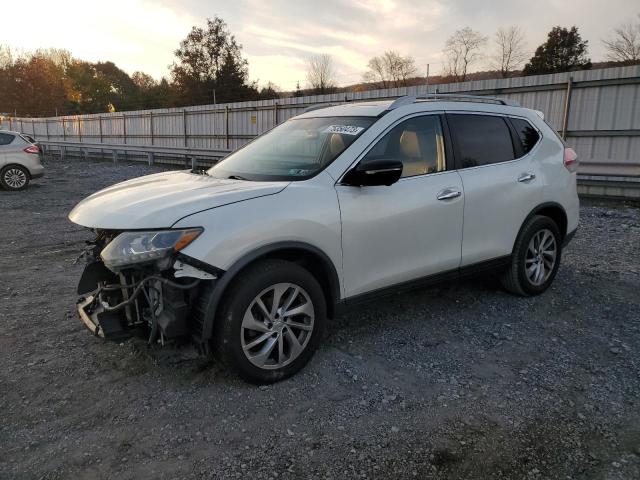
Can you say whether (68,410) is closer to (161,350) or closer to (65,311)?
(161,350)

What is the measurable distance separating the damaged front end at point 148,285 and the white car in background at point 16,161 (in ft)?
41.7

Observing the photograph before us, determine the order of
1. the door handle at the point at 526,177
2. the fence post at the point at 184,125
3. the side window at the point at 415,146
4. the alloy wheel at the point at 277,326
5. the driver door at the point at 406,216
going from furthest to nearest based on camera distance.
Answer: the fence post at the point at 184,125 < the door handle at the point at 526,177 < the side window at the point at 415,146 < the driver door at the point at 406,216 < the alloy wheel at the point at 277,326

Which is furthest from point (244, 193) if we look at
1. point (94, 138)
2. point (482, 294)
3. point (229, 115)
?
point (94, 138)

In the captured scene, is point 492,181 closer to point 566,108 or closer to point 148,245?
point 148,245

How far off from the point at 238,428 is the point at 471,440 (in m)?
1.28

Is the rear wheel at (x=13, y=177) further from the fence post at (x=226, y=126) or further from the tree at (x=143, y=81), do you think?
the tree at (x=143, y=81)

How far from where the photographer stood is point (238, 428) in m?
2.76

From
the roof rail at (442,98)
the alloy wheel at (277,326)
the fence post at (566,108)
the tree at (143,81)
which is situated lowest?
the alloy wheel at (277,326)

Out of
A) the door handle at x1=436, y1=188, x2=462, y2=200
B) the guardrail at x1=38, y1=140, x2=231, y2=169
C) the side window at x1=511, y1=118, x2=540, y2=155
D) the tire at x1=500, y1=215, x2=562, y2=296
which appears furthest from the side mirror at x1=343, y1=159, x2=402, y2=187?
the guardrail at x1=38, y1=140, x2=231, y2=169

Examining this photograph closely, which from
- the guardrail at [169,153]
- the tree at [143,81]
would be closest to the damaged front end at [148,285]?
the guardrail at [169,153]

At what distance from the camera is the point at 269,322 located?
3080mm

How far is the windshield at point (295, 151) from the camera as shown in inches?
140

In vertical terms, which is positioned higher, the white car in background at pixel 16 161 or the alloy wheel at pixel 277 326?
the white car in background at pixel 16 161

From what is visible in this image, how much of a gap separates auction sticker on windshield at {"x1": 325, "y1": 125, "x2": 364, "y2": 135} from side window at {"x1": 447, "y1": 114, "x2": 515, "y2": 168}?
935 millimetres
